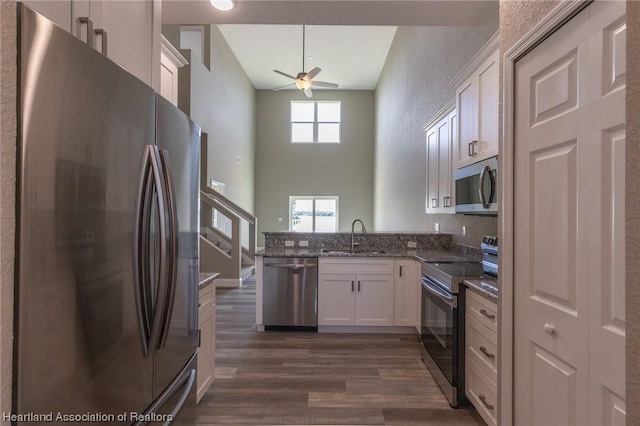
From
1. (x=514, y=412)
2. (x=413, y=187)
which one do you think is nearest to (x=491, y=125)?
(x=514, y=412)

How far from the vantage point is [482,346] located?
2051mm

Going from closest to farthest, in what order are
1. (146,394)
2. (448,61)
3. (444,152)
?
(146,394) → (444,152) → (448,61)

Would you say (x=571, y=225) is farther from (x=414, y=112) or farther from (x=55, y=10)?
(x=414, y=112)

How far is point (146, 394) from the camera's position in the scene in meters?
1.17

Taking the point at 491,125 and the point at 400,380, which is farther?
the point at 400,380

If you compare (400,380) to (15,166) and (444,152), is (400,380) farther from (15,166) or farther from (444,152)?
(15,166)

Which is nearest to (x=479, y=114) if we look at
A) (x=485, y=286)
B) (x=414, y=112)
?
(x=485, y=286)

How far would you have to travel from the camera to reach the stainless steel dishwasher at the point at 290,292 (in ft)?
12.5

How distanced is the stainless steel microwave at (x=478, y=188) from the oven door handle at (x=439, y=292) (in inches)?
24.9

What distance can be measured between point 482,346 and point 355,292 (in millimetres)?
1827

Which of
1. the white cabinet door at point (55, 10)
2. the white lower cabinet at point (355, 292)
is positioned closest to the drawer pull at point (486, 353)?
the white lower cabinet at point (355, 292)

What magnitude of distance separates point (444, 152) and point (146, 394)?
318 cm

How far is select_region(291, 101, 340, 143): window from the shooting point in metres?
11.0

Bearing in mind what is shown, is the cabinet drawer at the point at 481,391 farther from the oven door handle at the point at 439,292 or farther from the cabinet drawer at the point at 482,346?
the oven door handle at the point at 439,292
